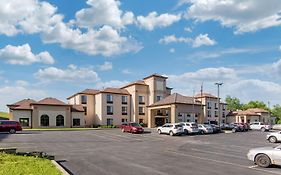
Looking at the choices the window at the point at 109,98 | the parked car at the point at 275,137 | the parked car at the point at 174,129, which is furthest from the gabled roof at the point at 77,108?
the parked car at the point at 275,137

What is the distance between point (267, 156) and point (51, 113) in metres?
50.4

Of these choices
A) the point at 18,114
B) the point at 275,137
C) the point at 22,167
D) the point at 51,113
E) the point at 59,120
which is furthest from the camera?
the point at 59,120

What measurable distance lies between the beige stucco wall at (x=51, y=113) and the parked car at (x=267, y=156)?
49.3 m

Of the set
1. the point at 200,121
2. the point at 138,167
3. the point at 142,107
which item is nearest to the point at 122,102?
the point at 142,107

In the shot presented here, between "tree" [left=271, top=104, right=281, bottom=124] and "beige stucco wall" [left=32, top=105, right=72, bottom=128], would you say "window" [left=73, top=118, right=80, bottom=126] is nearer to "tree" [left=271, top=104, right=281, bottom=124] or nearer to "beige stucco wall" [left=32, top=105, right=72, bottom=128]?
"beige stucco wall" [left=32, top=105, right=72, bottom=128]

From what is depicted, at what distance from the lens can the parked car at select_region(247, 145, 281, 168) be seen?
14.0 meters

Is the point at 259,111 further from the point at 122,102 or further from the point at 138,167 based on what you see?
the point at 138,167

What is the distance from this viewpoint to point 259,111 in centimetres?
9412

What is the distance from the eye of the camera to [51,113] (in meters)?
58.9

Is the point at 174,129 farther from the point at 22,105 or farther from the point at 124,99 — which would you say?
the point at 22,105

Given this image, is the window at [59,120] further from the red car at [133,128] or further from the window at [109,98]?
the red car at [133,128]

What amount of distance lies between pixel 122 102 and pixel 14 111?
2332 centimetres

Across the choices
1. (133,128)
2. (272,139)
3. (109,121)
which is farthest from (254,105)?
(272,139)

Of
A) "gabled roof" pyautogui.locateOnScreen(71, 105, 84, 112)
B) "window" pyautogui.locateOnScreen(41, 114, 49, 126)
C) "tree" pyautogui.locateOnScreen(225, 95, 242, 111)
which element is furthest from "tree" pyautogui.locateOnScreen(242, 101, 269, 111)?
"window" pyautogui.locateOnScreen(41, 114, 49, 126)
